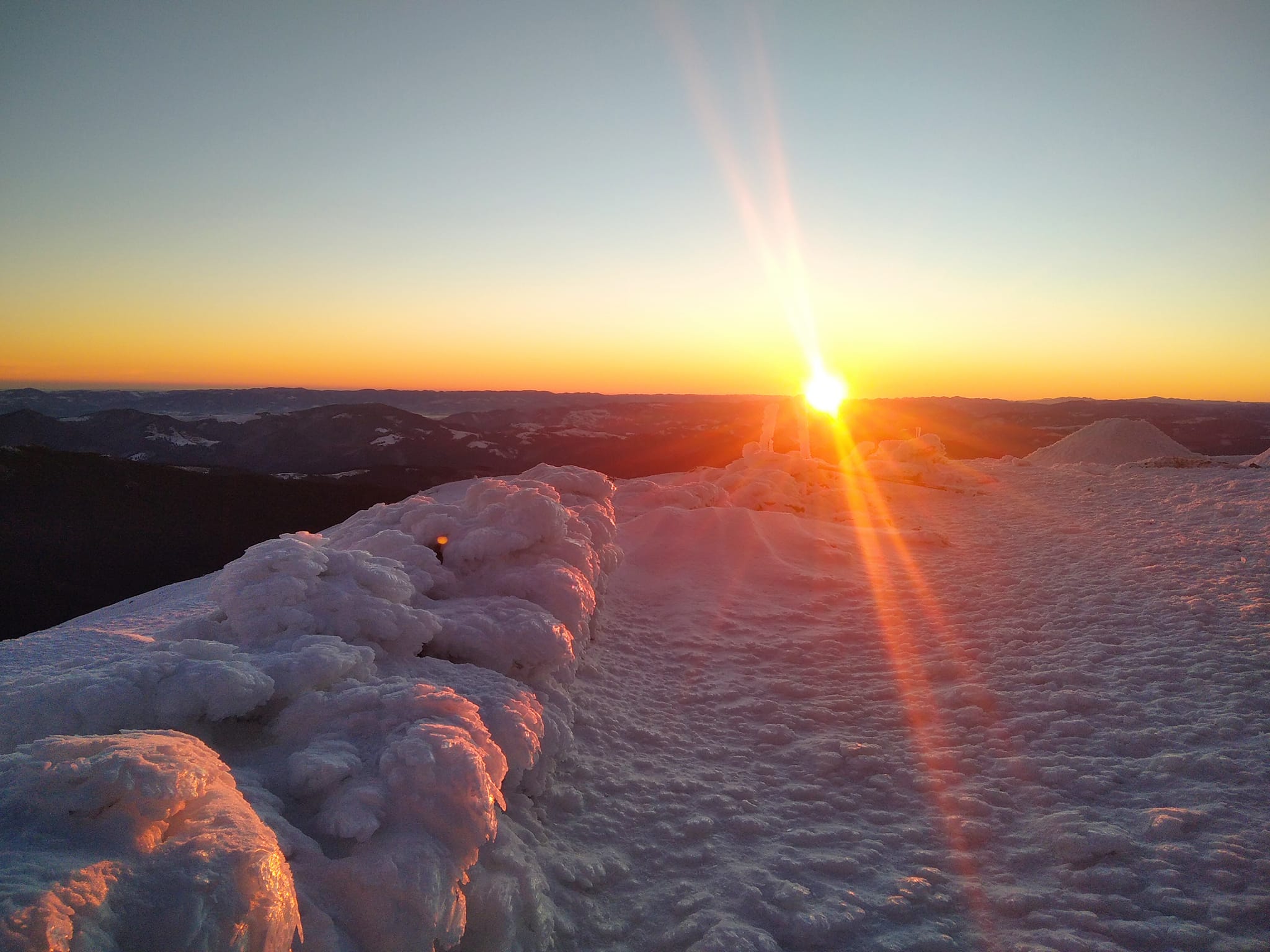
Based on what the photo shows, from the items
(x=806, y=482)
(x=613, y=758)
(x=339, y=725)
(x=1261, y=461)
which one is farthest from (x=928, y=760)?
(x=1261, y=461)

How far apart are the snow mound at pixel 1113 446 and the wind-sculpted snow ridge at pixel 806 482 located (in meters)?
9.45

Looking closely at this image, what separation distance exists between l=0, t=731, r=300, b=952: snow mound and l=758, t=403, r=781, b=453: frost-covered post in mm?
16507

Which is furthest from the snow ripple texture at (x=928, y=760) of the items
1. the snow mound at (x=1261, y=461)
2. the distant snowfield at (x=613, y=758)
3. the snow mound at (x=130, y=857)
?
the snow mound at (x=1261, y=461)

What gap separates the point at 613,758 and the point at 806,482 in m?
12.0

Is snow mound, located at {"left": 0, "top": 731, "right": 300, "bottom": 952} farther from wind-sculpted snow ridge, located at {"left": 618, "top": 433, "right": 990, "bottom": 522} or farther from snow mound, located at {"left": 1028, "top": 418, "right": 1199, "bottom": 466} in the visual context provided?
snow mound, located at {"left": 1028, "top": 418, "right": 1199, "bottom": 466}

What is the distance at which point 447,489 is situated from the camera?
12.8 metres

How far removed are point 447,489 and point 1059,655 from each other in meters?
10.5

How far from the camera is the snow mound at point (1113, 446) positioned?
2580 cm

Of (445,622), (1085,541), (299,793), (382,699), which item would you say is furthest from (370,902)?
(1085,541)

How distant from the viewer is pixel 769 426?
19438 mm

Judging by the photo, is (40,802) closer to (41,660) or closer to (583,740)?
(583,740)

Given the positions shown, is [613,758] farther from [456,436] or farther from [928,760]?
[456,436]

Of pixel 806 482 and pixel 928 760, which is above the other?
pixel 806 482

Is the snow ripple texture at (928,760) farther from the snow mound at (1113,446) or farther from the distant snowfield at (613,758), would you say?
the snow mound at (1113,446)
